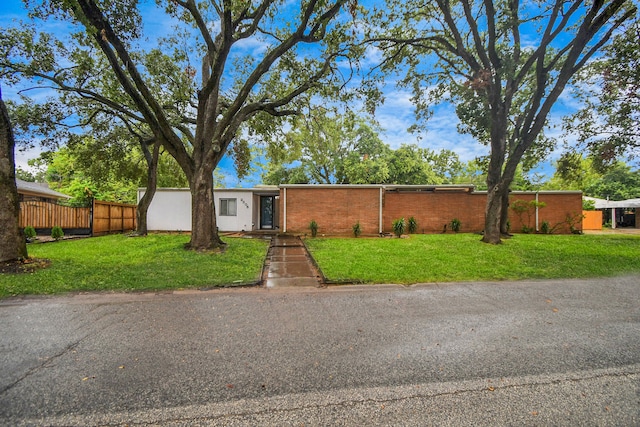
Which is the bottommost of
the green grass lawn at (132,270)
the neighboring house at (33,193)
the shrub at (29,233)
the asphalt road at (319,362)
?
the asphalt road at (319,362)

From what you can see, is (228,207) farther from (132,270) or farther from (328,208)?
(132,270)

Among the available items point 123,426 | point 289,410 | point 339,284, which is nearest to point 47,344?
point 123,426

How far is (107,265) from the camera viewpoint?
7.02m

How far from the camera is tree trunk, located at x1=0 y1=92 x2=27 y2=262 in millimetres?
6379

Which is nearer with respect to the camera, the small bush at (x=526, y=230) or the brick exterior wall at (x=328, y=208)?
the brick exterior wall at (x=328, y=208)

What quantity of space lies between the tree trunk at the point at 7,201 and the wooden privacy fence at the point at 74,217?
299 inches

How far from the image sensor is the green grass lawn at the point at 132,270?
5.47m

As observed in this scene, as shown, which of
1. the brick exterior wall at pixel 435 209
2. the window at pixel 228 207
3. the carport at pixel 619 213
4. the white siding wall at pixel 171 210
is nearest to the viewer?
the brick exterior wall at pixel 435 209

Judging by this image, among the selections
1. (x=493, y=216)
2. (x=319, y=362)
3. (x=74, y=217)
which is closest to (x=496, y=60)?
(x=493, y=216)

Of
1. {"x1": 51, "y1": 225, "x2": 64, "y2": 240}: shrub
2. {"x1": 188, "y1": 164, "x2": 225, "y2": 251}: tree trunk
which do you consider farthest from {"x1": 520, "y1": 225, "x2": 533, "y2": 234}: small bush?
{"x1": 51, "y1": 225, "x2": 64, "y2": 240}: shrub

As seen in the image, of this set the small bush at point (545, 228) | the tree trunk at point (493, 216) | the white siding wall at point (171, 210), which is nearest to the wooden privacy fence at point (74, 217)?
the white siding wall at point (171, 210)

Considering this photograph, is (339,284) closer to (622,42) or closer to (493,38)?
(493,38)

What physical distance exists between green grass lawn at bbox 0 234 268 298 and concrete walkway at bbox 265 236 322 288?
37 cm

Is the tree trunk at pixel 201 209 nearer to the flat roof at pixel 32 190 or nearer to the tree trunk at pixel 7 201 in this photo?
the tree trunk at pixel 7 201
